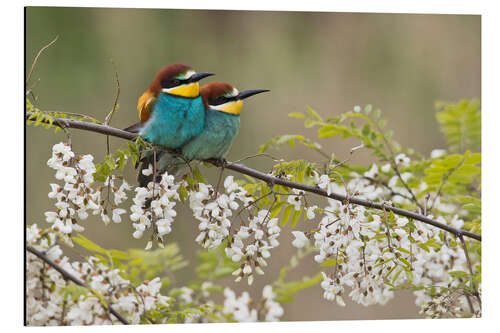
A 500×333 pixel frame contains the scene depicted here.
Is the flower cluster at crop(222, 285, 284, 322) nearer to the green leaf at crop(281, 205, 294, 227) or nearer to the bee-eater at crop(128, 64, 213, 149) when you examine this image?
the green leaf at crop(281, 205, 294, 227)

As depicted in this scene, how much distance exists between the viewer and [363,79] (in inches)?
111

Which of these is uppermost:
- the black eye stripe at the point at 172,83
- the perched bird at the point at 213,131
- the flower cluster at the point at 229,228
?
the black eye stripe at the point at 172,83

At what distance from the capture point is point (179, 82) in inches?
85.3

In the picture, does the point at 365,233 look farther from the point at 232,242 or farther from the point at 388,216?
the point at 232,242

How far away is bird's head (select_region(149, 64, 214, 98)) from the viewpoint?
2154 mm

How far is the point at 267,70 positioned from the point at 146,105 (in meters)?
0.77

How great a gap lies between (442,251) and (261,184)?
741mm

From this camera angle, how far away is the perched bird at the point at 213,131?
2.13 m

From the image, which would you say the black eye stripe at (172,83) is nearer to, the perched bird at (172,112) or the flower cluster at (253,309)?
the perched bird at (172,112)

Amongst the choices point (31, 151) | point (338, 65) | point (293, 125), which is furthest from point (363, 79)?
point (31, 151)

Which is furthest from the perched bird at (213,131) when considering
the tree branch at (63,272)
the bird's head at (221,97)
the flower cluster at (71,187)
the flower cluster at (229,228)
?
the tree branch at (63,272)

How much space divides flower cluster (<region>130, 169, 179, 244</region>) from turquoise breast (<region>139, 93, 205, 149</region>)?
27cm

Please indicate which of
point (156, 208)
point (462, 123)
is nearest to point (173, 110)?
point (156, 208)

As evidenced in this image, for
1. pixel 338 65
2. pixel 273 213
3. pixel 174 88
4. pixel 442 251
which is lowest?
pixel 442 251
